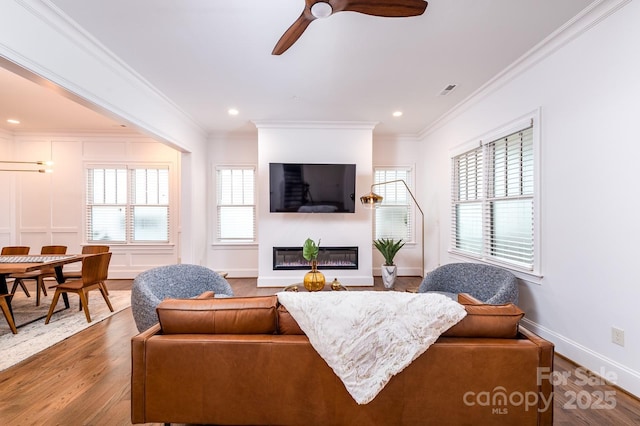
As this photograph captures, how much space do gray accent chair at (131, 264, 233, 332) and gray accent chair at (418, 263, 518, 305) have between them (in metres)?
2.29

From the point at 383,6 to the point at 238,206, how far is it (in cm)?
443

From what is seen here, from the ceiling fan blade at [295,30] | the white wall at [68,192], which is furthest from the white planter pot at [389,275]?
the white wall at [68,192]

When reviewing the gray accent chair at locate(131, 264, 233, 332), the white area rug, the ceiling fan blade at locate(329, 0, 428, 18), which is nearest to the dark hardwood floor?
the white area rug

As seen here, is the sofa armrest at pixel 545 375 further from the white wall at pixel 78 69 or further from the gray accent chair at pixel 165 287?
the white wall at pixel 78 69

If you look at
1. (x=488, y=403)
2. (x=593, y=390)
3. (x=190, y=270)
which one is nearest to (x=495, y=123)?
(x=593, y=390)

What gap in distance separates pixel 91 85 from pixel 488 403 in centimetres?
381

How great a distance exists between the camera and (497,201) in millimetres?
3305

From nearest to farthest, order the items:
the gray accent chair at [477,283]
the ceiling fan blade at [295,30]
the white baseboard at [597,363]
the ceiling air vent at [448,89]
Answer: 1. the ceiling fan blade at [295,30]
2. the white baseboard at [597,363]
3. the gray accent chair at [477,283]
4. the ceiling air vent at [448,89]

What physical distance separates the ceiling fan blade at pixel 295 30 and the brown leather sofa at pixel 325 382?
192 centimetres

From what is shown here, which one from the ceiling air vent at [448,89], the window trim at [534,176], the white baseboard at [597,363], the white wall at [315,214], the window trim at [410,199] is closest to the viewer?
the white baseboard at [597,363]

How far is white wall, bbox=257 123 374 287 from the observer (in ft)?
15.5

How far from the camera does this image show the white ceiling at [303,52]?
2.15 metres

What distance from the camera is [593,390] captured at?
1968mm

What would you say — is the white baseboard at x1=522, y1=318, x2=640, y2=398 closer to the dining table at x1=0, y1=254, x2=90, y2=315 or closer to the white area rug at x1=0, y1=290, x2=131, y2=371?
the white area rug at x1=0, y1=290, x2=131, y2=371
